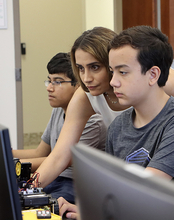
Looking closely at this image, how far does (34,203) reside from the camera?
0.84m

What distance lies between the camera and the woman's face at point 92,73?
4.44 ft

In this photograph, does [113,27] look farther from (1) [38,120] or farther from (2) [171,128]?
(2) [171,128]

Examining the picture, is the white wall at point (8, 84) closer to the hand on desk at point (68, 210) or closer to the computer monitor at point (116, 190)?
the hand on desk at point (68, 210)

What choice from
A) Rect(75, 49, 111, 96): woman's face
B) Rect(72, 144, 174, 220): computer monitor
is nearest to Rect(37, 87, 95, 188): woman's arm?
Rect(75, 49, 111, 96): woman's face

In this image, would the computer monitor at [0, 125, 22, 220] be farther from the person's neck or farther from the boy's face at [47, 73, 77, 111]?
the boy's face at [47, 73, 77, 111]

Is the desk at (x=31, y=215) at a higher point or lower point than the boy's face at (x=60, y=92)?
lower

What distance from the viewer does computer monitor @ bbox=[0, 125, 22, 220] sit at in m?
0.57

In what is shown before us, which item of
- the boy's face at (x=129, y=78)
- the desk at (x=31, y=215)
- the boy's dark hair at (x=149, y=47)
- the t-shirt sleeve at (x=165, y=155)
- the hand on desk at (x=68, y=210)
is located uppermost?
the boy's dark hair at (x=149, y=47)

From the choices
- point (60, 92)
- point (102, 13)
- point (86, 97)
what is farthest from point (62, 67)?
point (102, 13)

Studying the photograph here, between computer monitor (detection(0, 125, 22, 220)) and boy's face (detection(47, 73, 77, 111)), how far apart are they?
1.27 m

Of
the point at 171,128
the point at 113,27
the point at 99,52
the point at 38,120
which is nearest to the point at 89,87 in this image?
the point at 99,52

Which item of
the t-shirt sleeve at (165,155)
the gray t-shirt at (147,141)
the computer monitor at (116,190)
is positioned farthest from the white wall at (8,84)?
the computer monitor at (116,190)

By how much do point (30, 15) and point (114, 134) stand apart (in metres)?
3.55

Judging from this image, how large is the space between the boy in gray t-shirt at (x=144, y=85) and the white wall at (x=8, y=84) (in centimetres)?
184
